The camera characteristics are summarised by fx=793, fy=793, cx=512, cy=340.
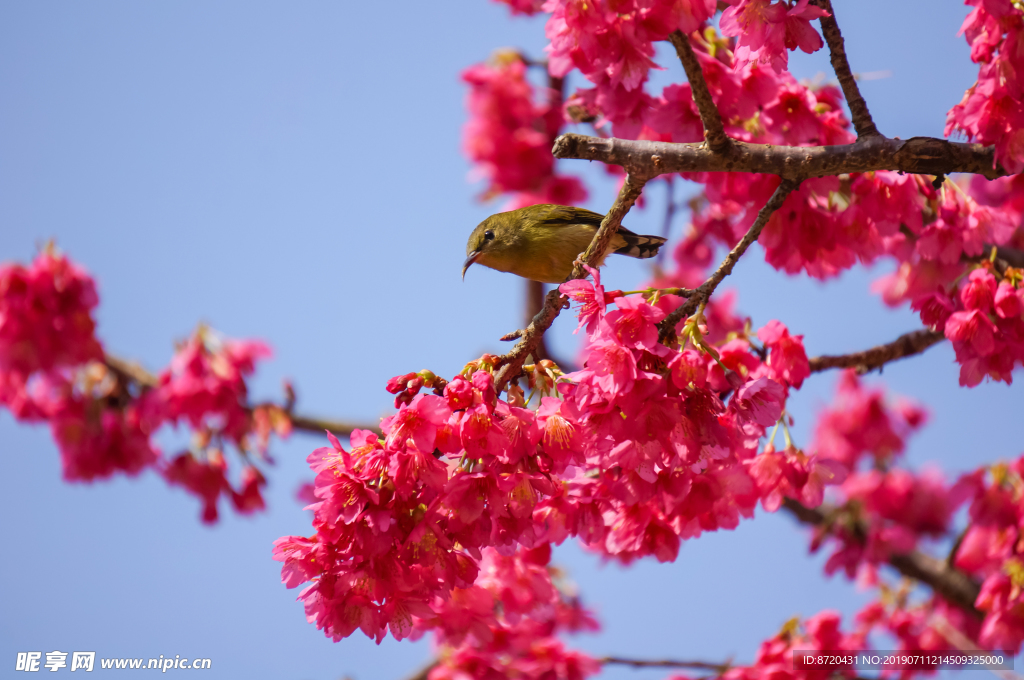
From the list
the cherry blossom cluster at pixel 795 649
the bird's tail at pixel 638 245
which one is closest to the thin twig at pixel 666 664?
the cherry blossom cluster at pixel 795 649

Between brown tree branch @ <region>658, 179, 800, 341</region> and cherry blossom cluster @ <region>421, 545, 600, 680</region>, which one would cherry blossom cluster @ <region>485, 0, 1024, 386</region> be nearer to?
brown tree branch @ <region>658, 179, 800, 341</region>

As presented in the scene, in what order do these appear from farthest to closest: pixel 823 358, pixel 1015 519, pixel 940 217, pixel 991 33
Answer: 1. pixel 1015 519
2. pixel 823 358
3. pixel 940 217
4. pixel 991 33

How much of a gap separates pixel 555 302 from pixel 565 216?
2.13 metres

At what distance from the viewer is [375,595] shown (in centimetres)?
199

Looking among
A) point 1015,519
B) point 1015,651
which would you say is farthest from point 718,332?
point 1015,651

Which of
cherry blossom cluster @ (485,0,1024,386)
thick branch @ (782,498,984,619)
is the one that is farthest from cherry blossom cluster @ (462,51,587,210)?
thick branch @ (782,498,984,619)

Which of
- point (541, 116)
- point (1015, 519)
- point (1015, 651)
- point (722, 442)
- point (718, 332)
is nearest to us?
point (722, 442)

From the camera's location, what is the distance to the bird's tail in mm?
3874

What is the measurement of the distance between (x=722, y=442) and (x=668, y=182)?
8.37 feet

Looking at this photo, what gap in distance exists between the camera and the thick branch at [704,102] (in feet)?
7.32

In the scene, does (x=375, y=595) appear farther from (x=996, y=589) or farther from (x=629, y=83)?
(x=996, y=589)

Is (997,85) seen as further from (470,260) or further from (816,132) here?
(470,260)

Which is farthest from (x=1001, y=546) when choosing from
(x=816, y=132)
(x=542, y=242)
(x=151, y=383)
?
(x=151, y=383)

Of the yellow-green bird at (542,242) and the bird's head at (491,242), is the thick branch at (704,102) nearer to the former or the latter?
the yellow-green bird at (542,242)
